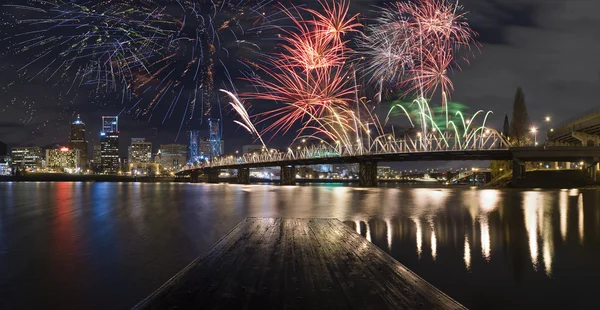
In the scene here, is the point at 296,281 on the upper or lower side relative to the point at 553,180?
upper

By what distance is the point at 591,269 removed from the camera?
48.2ft

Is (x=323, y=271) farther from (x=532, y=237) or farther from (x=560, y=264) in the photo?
(x=532, y=237)

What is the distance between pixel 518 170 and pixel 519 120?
2148 inches

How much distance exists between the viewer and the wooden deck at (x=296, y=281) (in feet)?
26.5

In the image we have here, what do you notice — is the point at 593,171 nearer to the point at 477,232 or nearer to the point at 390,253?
the point at 477,232

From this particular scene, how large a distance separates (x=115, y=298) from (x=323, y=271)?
5638 mm

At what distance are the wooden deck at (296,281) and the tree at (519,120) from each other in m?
127

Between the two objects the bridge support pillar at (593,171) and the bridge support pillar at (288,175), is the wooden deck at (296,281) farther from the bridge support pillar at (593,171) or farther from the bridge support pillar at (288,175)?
the bridge support pillar at (288,175)

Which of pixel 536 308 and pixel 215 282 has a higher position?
pixel 215 282

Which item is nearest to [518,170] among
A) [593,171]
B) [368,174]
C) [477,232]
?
[593,171]

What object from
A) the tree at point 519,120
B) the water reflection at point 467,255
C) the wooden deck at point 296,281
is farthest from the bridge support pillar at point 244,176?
the wooden deck at point 296,281

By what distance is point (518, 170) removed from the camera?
261 ft

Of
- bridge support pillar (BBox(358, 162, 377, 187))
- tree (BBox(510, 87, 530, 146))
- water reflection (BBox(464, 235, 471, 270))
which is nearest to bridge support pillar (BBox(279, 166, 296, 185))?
bridge support pillar (BBox(358, 162, 377, 187))

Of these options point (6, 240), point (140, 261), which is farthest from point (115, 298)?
point (6, 240)
